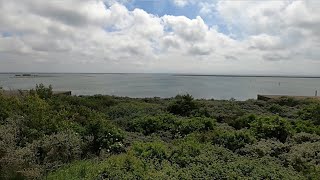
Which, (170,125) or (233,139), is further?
(170,125)

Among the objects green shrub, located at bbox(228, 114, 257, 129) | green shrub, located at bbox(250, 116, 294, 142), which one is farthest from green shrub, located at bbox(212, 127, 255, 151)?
green shrub, located at bbox(228, 114, 257, 129)

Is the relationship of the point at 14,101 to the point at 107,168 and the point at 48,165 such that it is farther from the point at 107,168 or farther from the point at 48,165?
the point at 107,168

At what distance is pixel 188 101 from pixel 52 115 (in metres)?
7.77

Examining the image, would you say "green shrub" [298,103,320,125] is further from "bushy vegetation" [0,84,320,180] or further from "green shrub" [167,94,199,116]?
"green shrub" [167,94,199,116]

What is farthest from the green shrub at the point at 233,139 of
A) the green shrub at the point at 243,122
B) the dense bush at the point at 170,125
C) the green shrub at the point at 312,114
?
the green shrub at the point at 312,114

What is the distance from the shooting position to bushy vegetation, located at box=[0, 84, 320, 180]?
657 centimetres

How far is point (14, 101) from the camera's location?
11.9 metres

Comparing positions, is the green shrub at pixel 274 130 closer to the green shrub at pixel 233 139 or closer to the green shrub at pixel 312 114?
the green shrub at pixel 233 139

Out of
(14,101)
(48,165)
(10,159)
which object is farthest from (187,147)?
(14,101)

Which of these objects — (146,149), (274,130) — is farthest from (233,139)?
(146,149)

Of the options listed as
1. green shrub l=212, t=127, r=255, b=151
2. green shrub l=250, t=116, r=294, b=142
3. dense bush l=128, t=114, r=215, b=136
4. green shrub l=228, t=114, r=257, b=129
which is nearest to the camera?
green shrub l=212, t=127, r=255, b=151

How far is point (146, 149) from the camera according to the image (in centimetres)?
761

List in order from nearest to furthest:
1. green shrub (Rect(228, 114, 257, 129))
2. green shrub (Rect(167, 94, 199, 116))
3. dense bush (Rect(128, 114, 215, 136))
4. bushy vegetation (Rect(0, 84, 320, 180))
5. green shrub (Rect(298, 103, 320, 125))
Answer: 1. bushy vegetation (Rect(0, 84, 320, 180))
2. dense bush (Rect(128, 114, 215, 136))
3. green shrub (Rect(228, 114, 257, 129))
4. green shrub (Rect(298, 103, 320, 125))
5. green shrub (Rect(167, 94, 199, 116))

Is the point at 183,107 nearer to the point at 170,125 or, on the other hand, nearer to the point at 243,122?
the point at 243,122
